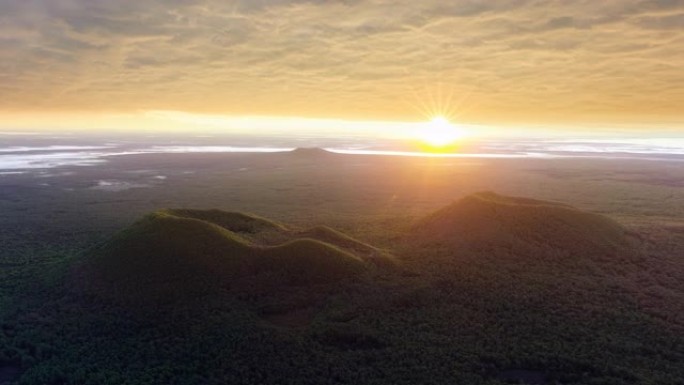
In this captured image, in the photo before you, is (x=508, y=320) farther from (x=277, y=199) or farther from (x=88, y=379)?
(x=277, y=199)

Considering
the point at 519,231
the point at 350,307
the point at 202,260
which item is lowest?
the point at 350,307

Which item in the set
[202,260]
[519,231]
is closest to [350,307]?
[202,260]

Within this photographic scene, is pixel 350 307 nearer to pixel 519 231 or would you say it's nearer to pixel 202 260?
pixel 202 260

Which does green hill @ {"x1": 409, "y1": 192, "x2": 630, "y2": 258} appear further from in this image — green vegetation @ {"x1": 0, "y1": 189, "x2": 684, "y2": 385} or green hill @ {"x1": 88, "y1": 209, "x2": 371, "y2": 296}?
green hill @ {"x1": 88, "y1": 209, "x2": 371, "y2": 296}

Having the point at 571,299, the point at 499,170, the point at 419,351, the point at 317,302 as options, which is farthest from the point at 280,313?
the point at 499,170

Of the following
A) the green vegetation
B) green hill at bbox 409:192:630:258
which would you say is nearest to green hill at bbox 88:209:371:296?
the green vegetation

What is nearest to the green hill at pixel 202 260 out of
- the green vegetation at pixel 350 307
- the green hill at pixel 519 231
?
the green vegetation at pixel 350 307
